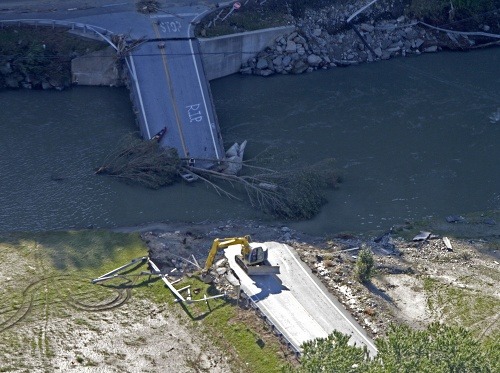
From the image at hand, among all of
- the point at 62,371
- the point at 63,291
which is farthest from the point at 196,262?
the point at 62,371

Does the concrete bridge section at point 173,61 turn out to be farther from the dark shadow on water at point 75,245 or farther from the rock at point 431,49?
the rock at point 431,49

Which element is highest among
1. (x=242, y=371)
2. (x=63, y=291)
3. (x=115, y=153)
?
(x=115, y=153)

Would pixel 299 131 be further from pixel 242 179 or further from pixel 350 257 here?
pixel 350 257

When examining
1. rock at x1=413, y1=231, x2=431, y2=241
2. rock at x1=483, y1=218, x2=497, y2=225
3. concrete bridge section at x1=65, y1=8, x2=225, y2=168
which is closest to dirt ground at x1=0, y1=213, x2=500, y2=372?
rock at x1=413, y1=231, x2=431, y2=241

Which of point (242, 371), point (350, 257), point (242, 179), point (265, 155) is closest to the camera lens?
point (242, 371)

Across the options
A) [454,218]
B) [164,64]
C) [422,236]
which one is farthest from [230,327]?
[164,64]

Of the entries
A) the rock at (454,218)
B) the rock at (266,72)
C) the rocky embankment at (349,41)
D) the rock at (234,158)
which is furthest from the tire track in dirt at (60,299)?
the rocky embankment at (349,41)

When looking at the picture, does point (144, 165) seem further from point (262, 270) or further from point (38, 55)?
point (38, 55)
